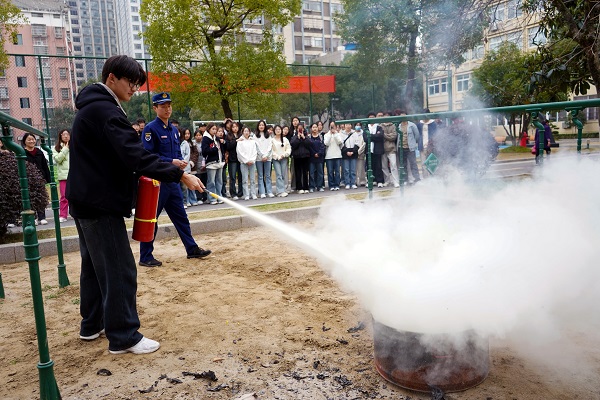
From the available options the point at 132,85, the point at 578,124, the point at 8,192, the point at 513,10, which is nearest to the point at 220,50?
the point at 8,192

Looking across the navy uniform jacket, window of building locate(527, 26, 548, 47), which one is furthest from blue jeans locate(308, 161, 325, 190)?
the navy uniform jacket

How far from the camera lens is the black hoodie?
10.3 feet

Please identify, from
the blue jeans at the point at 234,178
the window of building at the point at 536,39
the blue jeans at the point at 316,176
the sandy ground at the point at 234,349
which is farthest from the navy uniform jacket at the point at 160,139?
the blue jeans at the point at 316,176

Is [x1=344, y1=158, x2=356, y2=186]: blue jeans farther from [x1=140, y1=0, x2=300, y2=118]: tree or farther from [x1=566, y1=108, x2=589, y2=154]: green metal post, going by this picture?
[x1=566, y1=108, x2=589, y2=154]: green metal post

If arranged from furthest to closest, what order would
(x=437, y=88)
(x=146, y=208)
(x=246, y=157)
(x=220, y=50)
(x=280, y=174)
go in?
(x=437, y=88) < (x=220, y=50) < (x=280, y=174) < (x=246, y=157) < (x=146, y=208)

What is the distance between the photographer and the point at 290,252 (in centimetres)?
618

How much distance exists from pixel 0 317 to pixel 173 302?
1.60 meters

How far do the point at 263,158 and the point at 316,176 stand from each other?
1.78m

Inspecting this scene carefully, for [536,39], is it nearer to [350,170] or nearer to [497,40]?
[497,40]

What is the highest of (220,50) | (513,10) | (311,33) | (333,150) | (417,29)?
(311,33)

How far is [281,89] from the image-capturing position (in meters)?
17.2

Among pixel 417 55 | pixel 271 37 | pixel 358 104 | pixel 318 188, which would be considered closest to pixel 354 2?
pixel 417 55

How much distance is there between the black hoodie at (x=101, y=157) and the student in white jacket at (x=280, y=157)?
8.63 m

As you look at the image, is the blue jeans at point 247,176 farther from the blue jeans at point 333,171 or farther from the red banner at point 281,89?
the red banner at point 281,89
